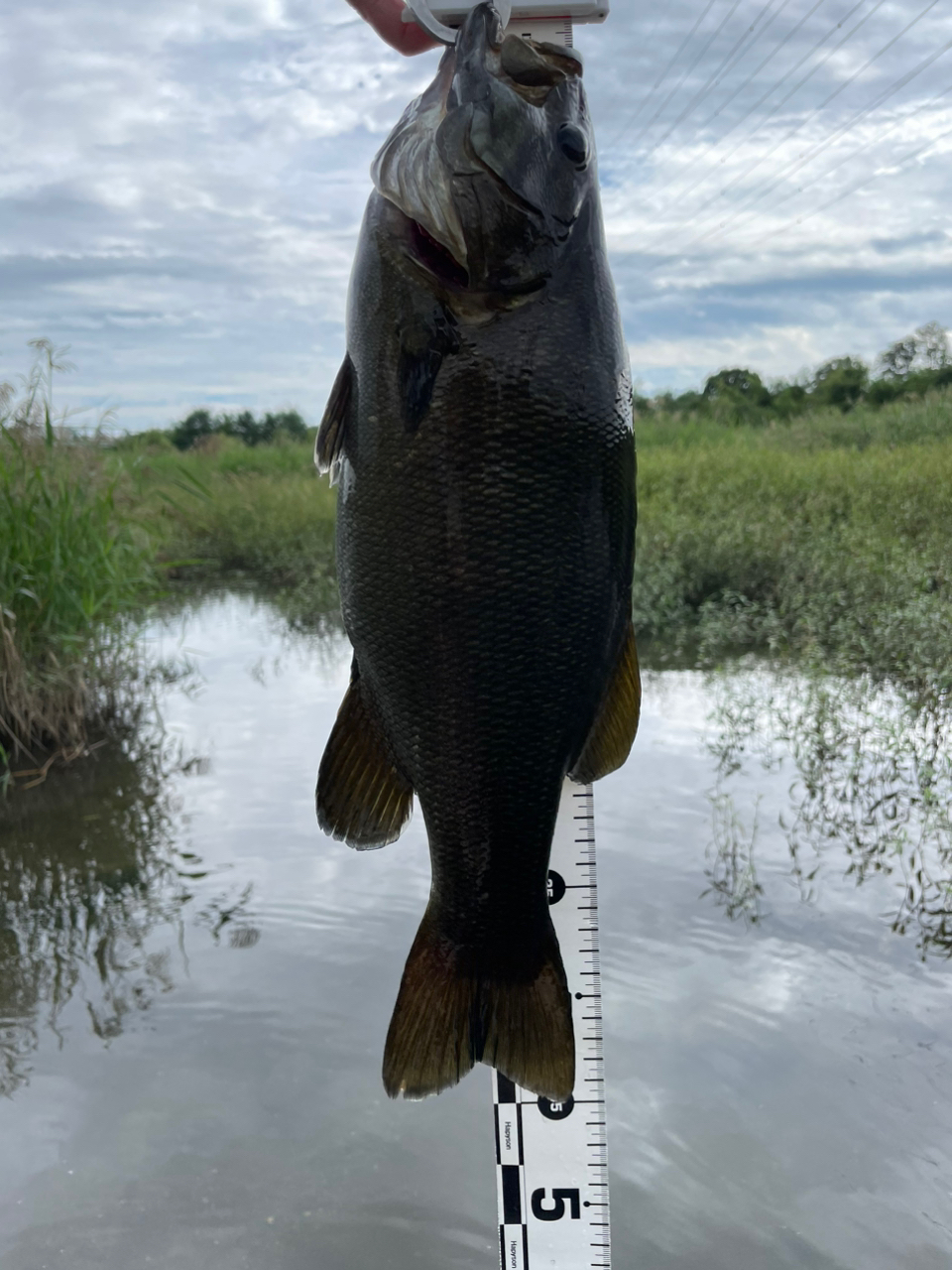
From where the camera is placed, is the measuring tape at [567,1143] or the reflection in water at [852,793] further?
the reflection in water at [852,793]

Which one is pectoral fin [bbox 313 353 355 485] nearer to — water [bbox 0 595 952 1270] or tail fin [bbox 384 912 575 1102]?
tail fin [bbox 384 912 575 1102]

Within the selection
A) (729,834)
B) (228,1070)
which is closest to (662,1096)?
(228,1070)

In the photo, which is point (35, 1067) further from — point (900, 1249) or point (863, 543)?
point (863, 543)

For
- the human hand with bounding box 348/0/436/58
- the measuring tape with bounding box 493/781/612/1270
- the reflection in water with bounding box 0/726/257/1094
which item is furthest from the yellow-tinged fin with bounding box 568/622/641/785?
the reflection in water with bounding box 0/726/257/1094

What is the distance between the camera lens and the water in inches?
107

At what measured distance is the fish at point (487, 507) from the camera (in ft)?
4.03

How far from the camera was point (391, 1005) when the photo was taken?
3.63m

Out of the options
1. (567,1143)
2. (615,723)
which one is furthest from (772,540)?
(615,723)

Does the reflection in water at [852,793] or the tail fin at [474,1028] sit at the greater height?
the tail fin at [474,1028]

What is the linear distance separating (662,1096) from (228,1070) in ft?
4.40

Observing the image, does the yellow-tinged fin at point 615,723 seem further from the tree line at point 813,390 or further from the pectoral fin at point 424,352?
the tree line at point 813,390

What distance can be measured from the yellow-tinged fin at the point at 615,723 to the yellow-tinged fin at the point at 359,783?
241 mm

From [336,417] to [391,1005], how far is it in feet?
9.08

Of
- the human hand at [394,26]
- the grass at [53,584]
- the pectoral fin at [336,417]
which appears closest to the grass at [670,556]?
the grass at [53,584]
